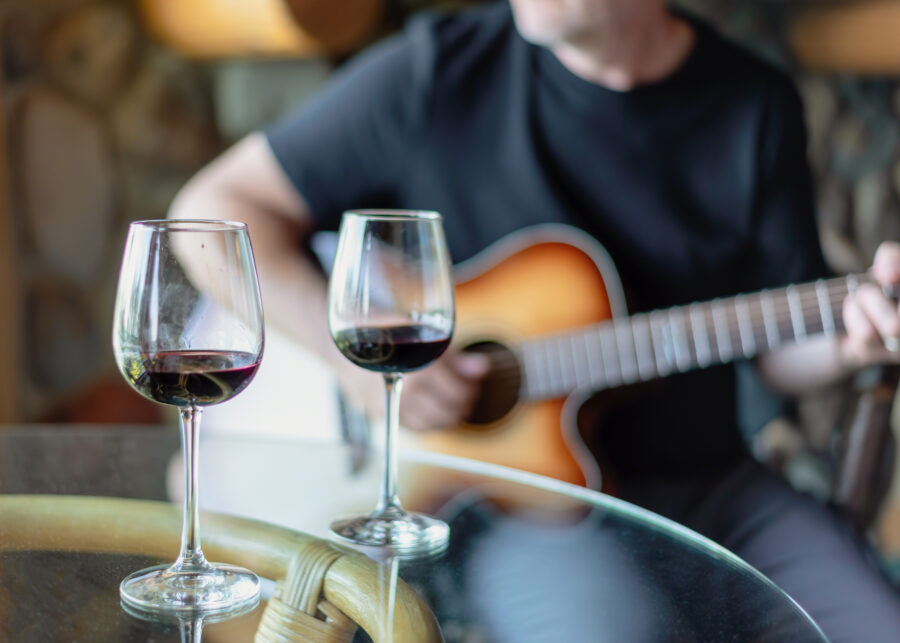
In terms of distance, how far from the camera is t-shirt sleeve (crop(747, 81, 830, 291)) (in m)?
1.41

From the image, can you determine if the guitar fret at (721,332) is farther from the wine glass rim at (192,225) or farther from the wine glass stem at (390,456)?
the wine glass rim at (192,225)

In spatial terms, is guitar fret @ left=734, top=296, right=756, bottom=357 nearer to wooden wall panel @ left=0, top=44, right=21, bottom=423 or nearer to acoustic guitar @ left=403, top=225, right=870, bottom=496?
acoustic guitar @ left=403, top=225, right=870, bottom=496

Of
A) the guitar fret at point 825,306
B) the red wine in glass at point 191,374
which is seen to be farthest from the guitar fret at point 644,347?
the red wine in glass at point 191,374

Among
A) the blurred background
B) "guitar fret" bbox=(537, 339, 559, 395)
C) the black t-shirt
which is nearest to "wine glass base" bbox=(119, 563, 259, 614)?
"guitar fret" bbox=(537, 339, 559, 395)

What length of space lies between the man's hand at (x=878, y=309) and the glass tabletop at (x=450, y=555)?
410mm

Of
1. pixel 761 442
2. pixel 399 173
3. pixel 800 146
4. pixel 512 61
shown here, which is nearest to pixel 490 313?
pixel 399 173

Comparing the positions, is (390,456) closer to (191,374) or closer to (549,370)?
(191,374)

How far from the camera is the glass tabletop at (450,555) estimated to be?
573 millimetres

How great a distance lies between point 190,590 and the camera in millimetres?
577

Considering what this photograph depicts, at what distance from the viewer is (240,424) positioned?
1575mm

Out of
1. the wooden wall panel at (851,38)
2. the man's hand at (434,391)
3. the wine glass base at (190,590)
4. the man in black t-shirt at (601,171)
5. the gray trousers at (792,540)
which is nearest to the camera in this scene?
the wine glass base at (190,590)

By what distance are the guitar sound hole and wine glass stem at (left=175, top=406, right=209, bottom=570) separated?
0.71 meters

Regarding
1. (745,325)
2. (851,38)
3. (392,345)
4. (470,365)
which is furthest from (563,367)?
(851,38)

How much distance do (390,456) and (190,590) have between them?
20 cm
